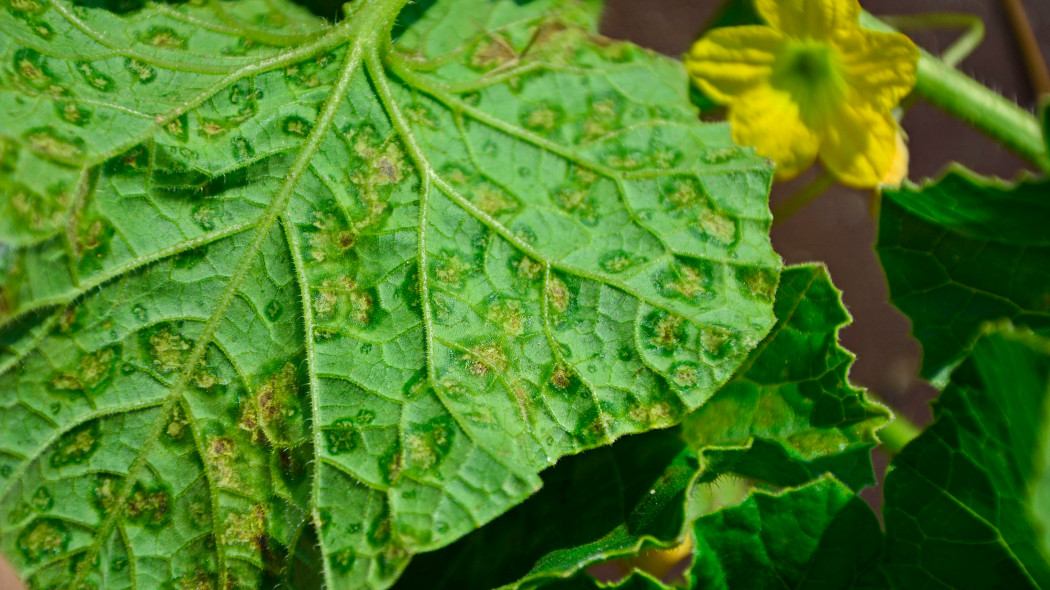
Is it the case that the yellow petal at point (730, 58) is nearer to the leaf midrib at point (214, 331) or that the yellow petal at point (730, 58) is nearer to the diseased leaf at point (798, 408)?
the diseased leaf at point (798, 408)

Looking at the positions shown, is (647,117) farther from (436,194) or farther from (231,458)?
(231,458)

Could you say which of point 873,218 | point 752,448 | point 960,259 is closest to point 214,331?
point 752,448

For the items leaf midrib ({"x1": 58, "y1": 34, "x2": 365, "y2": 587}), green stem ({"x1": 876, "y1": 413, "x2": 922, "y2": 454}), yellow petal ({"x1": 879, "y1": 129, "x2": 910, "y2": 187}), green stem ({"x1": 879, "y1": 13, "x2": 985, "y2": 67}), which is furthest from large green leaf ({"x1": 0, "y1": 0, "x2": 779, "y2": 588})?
green stem ({"x1": 879, "y1": 13, "x2": 985, "y2": 67})

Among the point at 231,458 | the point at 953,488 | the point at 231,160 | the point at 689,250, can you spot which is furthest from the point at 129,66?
the point at 953,488

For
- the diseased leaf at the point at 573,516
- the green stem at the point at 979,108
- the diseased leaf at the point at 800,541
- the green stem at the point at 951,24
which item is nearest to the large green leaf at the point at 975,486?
the diseased leaf at the point at 800,541

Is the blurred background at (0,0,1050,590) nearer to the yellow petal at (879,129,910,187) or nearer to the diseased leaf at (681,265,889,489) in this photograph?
the yellow petal at (879,129,910,187)

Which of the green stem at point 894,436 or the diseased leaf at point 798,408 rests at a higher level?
the diseased leaf at point 798,408
